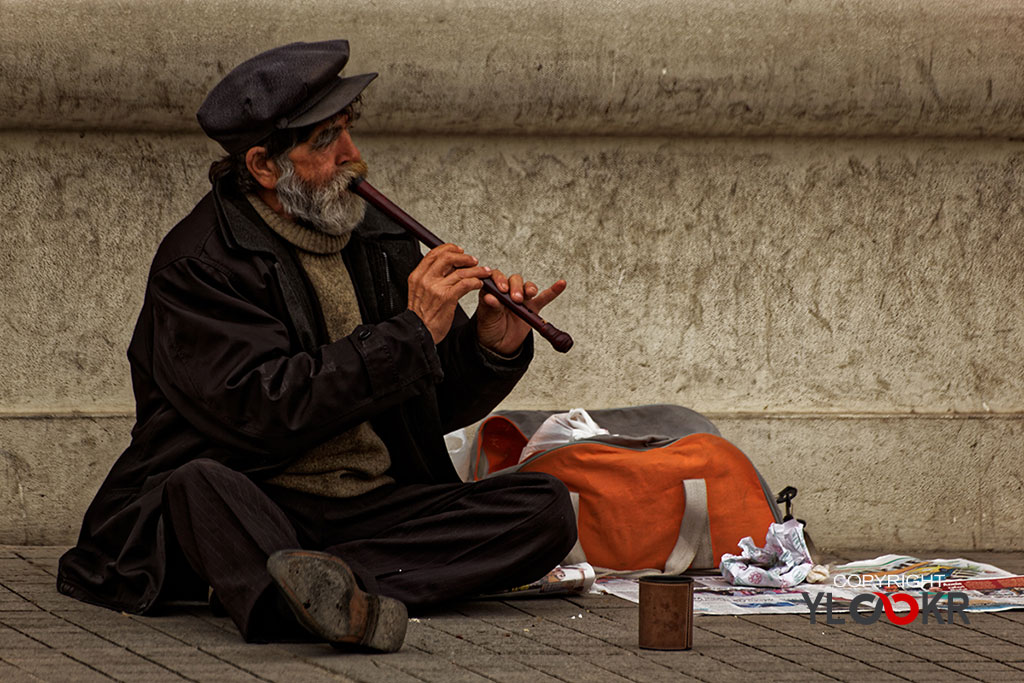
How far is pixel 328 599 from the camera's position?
3.20 m

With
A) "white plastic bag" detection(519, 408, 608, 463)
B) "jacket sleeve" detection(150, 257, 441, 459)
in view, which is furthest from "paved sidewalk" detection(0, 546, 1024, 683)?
"white plastic bag" detection(519, 408, 608, 463)

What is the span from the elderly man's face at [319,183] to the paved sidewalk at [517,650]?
1059 millimetres

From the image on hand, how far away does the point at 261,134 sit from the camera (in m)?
3.79

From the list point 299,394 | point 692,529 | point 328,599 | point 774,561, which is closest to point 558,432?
point 692,529

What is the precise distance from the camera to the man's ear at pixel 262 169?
12.6 ft

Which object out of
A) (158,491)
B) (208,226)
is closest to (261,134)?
(208,226)

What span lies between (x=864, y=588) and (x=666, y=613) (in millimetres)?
1062

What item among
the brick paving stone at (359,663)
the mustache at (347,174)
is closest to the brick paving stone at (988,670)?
the brick paving stone at (359,663)

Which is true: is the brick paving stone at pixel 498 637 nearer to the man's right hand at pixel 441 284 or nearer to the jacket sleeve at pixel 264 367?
the jacket sleeve at pixel 264 367

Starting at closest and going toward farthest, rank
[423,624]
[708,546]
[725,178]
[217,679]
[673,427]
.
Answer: [217,679], [423,624], [708,546], [673,427], [725,178]

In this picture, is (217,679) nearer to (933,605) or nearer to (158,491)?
(158,491)

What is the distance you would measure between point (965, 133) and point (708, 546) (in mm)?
1779

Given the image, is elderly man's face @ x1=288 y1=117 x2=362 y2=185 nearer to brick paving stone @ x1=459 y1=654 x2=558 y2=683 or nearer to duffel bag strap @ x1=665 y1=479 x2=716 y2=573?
brick paving stone @ x1=459 y1=654 x2=558 y2=683

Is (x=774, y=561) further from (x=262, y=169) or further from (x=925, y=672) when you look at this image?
(x=262, y=169)
